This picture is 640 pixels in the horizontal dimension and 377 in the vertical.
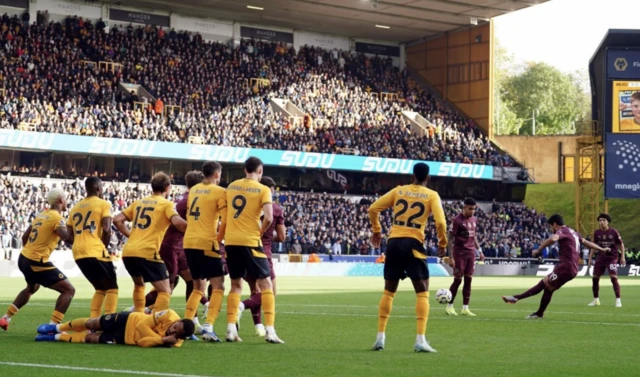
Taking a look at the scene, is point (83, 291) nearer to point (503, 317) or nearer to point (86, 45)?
point (503, 317)

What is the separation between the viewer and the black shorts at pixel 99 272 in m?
14.0

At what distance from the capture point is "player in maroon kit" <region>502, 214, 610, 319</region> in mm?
19219

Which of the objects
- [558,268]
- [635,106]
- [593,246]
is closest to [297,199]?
[635,106]

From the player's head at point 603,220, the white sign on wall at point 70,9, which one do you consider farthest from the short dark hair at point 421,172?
the white sign on wall at point 70,9

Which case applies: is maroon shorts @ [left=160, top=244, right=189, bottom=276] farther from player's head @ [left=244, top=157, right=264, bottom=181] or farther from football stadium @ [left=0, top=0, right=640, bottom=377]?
player's head @ [left=244, top=157, right=264, bottom=181]

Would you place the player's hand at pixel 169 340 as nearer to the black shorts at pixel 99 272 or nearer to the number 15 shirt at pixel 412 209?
the black shorts at pixel 99 272

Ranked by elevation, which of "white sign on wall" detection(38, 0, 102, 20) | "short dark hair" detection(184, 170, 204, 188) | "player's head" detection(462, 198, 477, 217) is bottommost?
"player's head" detection(462, 198, 477, 217)

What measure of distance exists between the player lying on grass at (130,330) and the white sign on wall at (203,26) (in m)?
53.4

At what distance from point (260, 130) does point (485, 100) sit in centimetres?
2107

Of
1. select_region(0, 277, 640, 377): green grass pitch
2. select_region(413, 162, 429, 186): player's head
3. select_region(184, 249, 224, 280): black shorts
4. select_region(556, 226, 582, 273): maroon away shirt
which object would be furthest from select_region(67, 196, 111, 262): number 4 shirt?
select_region(556, 226, 582, 273): maroon away shirt

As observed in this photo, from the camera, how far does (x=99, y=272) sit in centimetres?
1410

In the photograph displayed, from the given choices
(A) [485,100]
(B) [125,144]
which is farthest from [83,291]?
(A) [485,100]

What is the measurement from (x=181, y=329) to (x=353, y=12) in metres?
56.0

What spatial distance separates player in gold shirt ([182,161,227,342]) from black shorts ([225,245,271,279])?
26 centimetres
